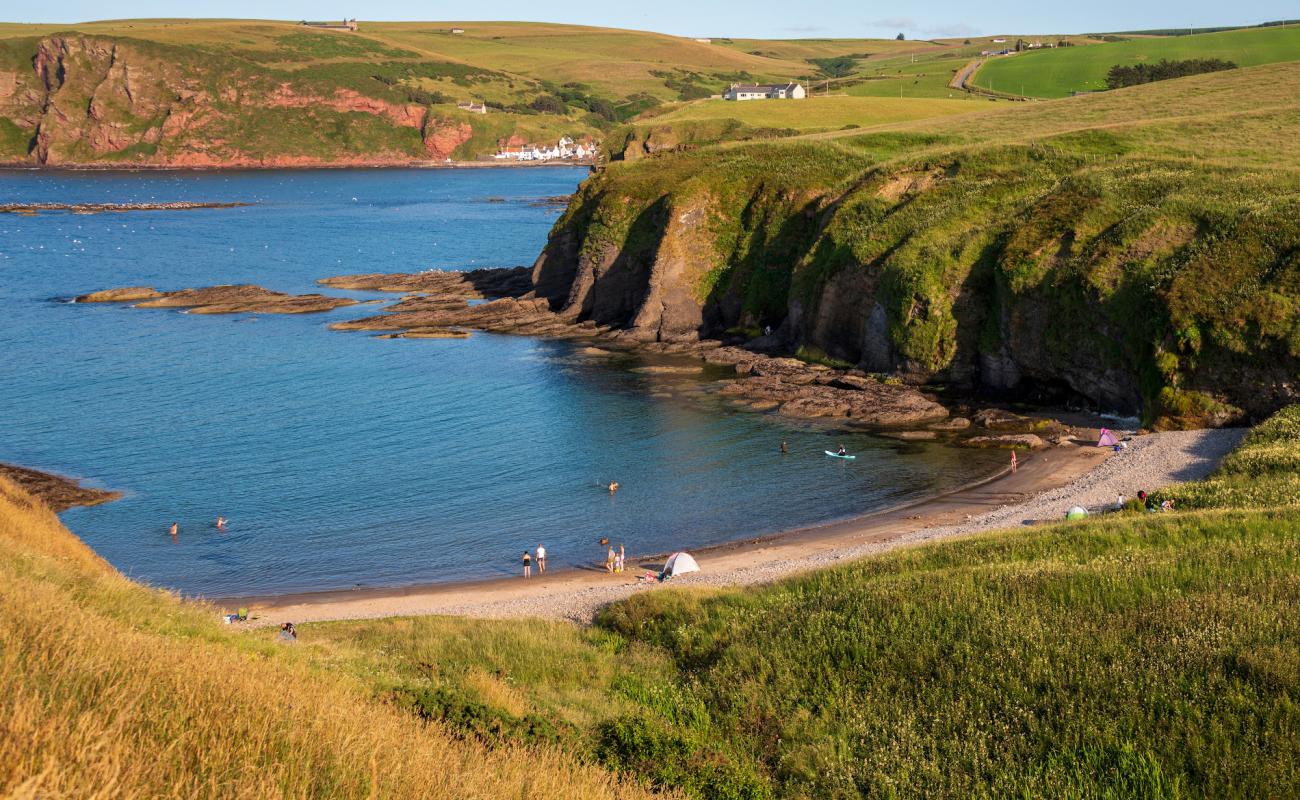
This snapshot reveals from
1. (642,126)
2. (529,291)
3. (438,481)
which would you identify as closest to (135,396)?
(438,481)

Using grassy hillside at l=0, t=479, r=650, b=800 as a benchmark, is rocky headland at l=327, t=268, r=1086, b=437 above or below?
below

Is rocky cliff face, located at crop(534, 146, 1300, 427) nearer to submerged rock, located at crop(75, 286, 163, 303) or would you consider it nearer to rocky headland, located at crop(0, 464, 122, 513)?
submerged rock, located at crop(75, 286, 163, 303)

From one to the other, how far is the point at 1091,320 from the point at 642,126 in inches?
3467

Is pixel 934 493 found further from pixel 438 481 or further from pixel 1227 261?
pixel 438 481

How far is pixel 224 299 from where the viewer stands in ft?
289

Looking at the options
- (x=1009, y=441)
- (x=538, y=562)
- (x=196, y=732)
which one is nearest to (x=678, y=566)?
(x=538, y=562)

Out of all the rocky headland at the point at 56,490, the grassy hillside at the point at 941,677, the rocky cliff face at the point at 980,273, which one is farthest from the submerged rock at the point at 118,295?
the grassy hillside at the point at 941,677

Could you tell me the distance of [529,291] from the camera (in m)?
84.4

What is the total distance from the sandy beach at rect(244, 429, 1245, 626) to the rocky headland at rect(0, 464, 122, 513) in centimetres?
1300

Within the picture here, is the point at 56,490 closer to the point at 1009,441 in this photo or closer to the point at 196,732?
the point at 1009,441

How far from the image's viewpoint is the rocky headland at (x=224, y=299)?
85312 mm

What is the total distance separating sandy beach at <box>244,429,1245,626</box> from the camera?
100.0 feet

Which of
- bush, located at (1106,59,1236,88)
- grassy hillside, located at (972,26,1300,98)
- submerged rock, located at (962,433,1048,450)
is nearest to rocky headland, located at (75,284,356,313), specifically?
submerged rock, located at (962,433,1048,450)

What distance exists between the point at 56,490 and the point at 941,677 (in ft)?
124
